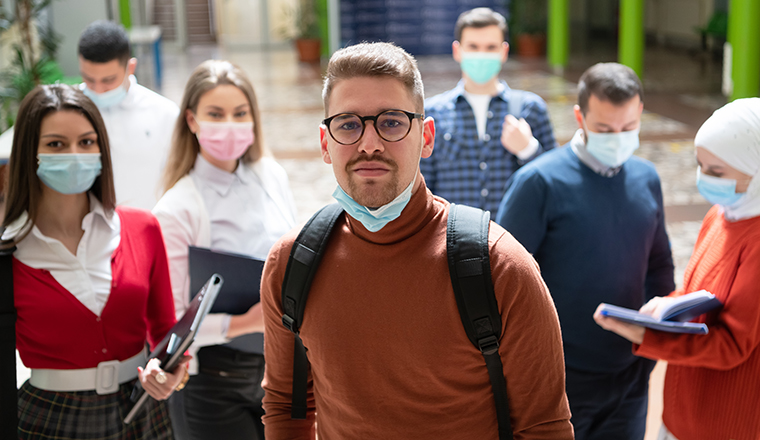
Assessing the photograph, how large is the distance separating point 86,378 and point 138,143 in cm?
211

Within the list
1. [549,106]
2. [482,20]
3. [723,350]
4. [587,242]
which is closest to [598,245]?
[587,242]

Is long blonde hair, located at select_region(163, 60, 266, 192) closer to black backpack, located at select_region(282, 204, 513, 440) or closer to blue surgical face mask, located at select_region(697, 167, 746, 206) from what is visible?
black backpack, located at select_region(282, 204, 513, 440)

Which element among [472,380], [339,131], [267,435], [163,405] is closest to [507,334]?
[472,380]

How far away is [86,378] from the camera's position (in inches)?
86.4

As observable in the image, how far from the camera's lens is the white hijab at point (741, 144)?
7.13 ft

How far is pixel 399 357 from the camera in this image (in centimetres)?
156

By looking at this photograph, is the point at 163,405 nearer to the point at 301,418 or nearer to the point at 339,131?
the point at 301,418

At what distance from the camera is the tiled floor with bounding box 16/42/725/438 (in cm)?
730

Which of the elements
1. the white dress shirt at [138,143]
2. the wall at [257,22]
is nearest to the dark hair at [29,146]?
the white dress shirt at [138,143]

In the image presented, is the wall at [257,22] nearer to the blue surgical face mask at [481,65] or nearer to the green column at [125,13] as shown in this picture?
the green column at [125,13]

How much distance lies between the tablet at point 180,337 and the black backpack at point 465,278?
464 millimetres

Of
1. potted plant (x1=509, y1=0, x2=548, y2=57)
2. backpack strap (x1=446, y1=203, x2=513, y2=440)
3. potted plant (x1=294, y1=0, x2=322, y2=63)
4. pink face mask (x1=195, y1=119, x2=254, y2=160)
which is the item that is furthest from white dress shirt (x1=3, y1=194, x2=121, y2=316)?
potted plant (x1=509, y1=0, x2=548, y2=57)

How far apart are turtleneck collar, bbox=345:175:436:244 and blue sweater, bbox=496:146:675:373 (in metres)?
1.16

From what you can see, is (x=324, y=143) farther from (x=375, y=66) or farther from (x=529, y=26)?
(x=529, y=26)
